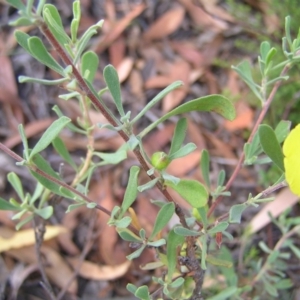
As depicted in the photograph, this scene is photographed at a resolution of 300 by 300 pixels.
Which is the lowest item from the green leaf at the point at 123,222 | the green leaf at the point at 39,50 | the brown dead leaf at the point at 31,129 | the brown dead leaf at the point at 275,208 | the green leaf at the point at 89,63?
the brown dead leaf at the point at 275,208

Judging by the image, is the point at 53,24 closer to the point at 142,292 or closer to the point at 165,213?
the point at 165,213

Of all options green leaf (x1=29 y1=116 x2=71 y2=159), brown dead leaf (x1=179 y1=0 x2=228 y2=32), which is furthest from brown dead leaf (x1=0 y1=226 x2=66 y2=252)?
brown dead leaf (x1=179 y1=0 x2=228 y2=32)

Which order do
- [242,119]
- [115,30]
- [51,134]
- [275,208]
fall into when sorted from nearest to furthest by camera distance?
1. [51,134]
2. [275,208]
3. [242,119]
4. [115,30]

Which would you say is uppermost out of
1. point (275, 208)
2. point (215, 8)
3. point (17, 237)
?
point (215, 8)

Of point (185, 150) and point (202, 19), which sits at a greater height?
point (185, 150)

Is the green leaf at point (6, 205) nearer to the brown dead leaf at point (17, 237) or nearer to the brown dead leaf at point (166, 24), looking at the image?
the brown dead leaf at point (17, 237)

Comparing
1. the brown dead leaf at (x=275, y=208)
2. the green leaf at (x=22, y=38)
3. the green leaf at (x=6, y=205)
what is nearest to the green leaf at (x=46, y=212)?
the green leaf at (x=6, y=205)

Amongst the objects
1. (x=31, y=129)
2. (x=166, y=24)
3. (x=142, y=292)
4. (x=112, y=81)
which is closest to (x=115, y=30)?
(x=166, y=24)

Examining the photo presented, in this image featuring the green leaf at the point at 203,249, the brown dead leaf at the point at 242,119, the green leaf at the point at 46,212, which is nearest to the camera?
the green leaf at the point at 203,249
